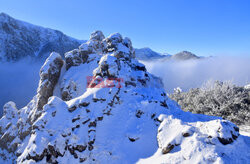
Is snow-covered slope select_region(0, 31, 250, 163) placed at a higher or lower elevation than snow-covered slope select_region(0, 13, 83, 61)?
lower

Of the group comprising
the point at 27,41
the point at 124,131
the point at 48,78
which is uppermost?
the point at 27,41

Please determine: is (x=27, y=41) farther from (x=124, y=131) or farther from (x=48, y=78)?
(x=124, y=131)

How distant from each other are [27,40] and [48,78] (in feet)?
640

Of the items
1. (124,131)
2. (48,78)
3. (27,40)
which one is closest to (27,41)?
(27,40)

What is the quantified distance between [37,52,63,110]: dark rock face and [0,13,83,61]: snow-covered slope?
167 m

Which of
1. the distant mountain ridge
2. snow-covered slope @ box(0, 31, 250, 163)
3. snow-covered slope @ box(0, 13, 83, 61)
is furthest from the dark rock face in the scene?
snow-covered slope @ box(0, 13, 83, 61)

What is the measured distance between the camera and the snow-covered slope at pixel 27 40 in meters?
145

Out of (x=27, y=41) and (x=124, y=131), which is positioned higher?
(x=27, y=41)

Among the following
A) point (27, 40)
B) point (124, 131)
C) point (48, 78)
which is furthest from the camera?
point (27, 40)

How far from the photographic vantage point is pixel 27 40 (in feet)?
534

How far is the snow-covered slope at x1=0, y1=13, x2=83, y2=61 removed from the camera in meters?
145

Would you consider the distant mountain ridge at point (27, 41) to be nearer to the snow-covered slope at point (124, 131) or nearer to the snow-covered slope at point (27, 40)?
the snow-covered slope at point (27, 40)

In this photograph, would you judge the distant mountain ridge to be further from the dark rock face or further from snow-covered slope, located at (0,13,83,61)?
the dark rock face

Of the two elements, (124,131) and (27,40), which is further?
(27,40)
